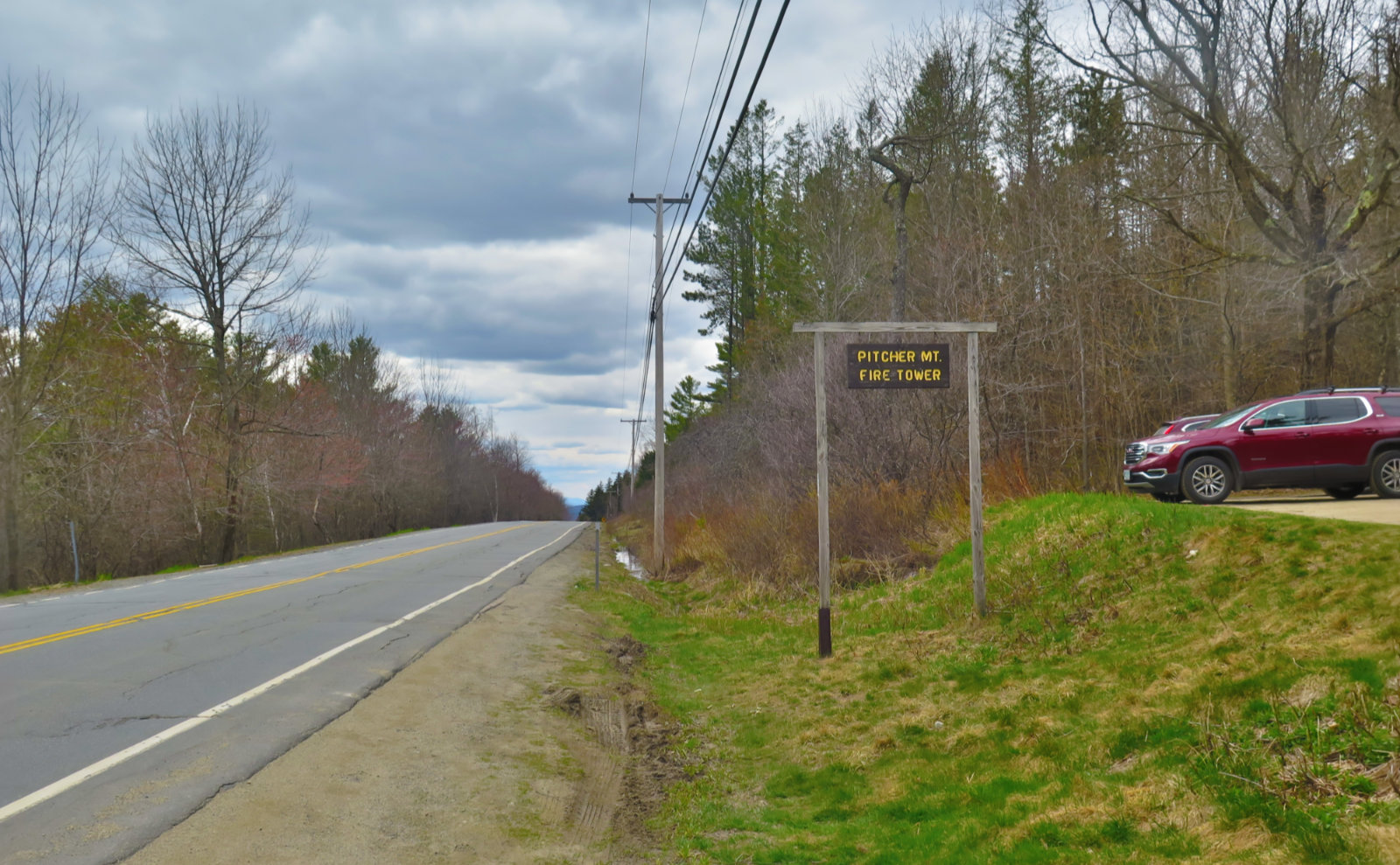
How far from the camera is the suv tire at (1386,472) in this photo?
13109 mm

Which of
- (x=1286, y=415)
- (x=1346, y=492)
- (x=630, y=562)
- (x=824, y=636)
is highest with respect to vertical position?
(x=1286, y=415)

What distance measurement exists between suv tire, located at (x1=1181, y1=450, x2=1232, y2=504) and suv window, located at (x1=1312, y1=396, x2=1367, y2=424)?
147 cm

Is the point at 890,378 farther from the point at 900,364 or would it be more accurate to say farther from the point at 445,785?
the point at 445,785

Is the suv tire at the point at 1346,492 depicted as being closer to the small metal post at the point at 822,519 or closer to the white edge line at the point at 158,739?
the small metal post at the point at 822,519

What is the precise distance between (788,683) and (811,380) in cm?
1370

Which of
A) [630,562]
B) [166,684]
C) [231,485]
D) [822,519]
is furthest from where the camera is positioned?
[630,562]

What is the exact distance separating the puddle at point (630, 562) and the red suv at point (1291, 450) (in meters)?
15.4

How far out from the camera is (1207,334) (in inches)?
883

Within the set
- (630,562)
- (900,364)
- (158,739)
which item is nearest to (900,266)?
(900,364)

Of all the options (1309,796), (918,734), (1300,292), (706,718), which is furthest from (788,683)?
(1300,292)

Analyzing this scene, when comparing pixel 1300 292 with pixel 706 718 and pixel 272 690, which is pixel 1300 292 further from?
pixel 272 690

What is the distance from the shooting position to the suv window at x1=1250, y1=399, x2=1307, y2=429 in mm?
13578

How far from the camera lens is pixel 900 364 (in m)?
11.0

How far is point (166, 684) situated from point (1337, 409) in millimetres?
15842
